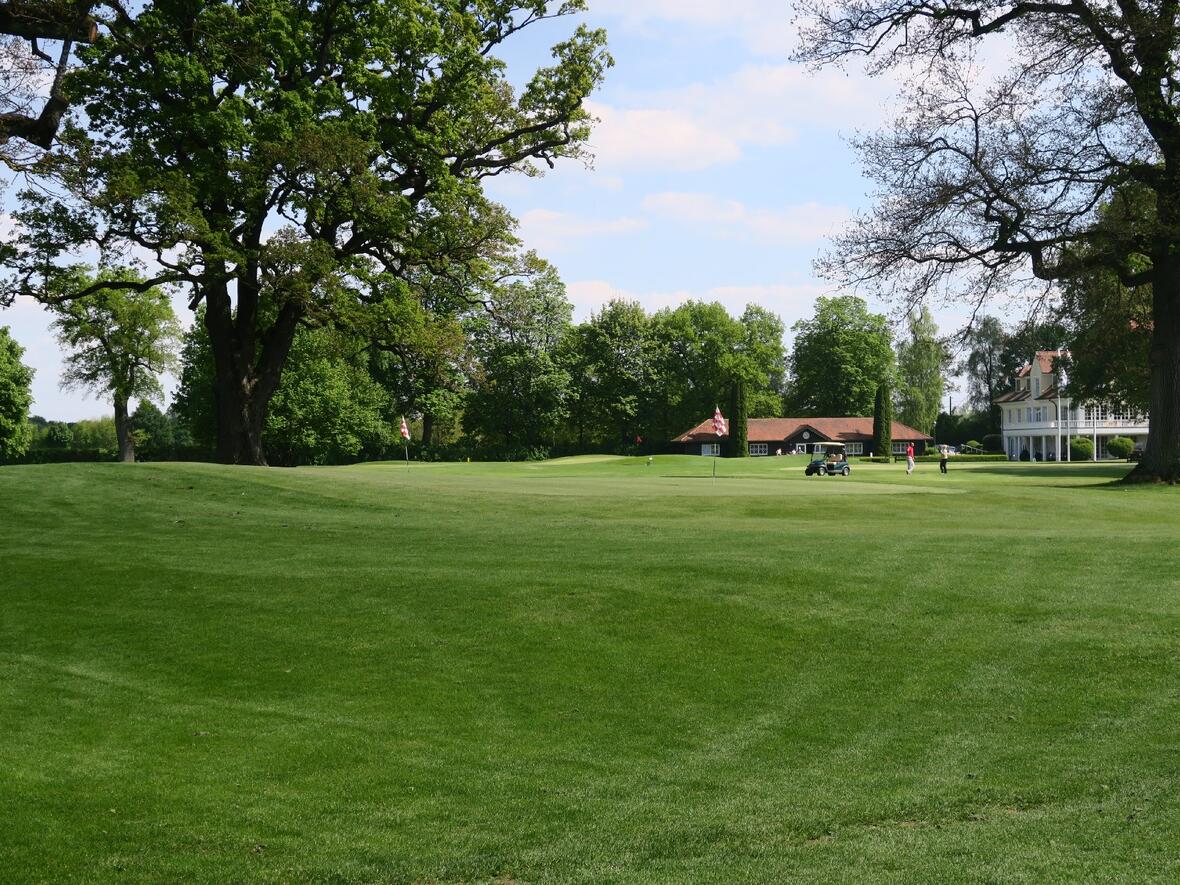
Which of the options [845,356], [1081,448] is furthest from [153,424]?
[1081,448]

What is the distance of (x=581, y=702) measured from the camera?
10930 millimetres

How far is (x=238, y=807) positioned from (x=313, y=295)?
1080 inches

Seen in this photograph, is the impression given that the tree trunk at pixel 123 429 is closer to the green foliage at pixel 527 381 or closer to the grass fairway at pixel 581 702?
the green foliage at pixel 527 381

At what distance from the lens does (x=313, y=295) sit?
33688 millimetres

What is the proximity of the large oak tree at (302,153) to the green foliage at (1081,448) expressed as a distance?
78.3 meters

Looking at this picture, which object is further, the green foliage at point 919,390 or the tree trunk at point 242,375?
the green foliage at point 919,390

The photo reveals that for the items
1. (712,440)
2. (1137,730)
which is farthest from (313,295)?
(712,440)

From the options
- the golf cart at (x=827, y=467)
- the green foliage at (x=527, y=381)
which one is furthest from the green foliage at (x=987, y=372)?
the golf cart at (x=827, y=467)

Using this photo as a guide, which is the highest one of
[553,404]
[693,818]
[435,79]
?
[435,79]

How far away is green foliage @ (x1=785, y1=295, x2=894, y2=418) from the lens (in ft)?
380

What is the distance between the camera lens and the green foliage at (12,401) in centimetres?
8319

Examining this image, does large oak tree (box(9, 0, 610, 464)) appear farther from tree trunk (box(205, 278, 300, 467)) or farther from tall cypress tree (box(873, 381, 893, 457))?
tall cypress tree (box(873, 381, 893, 457))

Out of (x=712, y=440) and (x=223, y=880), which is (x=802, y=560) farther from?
(x=712, y=440)

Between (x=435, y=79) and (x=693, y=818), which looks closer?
(x=693, y=818)
